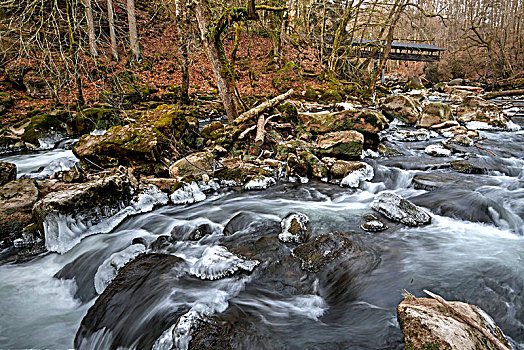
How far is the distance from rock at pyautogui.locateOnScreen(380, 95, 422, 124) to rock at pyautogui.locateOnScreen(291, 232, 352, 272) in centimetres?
868

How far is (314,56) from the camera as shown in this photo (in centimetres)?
2069

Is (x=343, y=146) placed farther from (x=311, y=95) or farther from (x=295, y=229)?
(x=311, y=95)

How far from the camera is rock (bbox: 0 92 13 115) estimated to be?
34.9ft

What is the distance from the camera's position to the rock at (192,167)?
19.3 feet

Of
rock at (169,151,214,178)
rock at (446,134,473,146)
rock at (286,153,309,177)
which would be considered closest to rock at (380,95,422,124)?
rock at (446,134,473,146)

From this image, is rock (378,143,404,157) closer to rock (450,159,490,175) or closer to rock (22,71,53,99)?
rock (450,159,490,175)

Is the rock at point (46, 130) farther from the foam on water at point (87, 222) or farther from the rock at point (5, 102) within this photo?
the foam on water at point (87, 222)

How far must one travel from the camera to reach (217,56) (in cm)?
697

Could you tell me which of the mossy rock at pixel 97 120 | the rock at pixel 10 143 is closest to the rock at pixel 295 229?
the mossy rock at pixel 97 120

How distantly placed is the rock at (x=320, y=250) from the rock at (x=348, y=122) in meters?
4.36

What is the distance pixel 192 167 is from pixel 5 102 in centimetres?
1027

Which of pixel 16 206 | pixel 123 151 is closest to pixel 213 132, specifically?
pixel 123 151

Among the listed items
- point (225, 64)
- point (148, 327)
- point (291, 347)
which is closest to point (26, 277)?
point (148, 327)

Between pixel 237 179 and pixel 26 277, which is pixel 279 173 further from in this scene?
pixel 26 277
